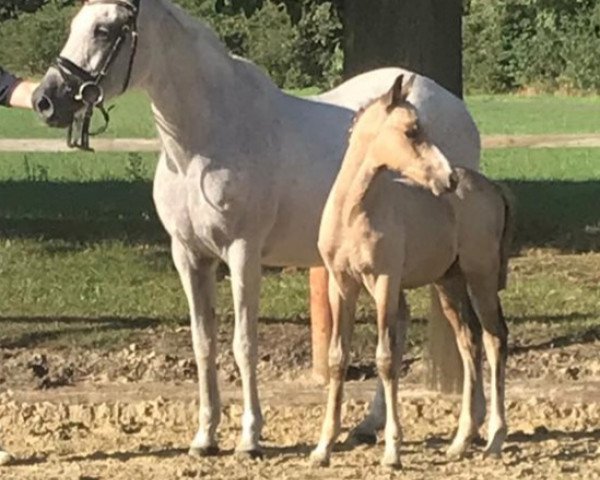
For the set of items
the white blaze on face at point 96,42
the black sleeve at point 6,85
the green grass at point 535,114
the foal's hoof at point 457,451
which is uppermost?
the white blaze on face at point 96,42

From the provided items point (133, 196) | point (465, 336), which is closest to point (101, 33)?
point (465, 336)

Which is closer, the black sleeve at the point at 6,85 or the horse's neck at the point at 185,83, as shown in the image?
the black sleeve at the point at 6,85

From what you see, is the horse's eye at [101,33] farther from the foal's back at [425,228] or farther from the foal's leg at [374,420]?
the foal's leg at [374,420]

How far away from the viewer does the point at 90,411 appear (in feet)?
29.8

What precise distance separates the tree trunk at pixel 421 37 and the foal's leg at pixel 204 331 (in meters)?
2.65

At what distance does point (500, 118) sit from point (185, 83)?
37.4 meters

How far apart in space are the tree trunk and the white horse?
6.82 feet

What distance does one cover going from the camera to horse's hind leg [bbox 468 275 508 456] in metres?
7.67

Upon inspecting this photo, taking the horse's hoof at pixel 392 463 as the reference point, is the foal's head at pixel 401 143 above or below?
above

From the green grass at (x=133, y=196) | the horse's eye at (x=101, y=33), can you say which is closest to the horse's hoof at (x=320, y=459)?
the horse's eye at (x=101, y=33)

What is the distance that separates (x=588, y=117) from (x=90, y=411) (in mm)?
36915

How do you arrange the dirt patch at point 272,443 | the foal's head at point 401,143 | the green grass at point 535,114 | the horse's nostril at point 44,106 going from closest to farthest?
the foal's head at point 401,143 → the horse's nostril at point 44,106 → the dirt patch at point 272,443 → the green grass at point 535,114

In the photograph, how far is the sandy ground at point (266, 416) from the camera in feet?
24.7

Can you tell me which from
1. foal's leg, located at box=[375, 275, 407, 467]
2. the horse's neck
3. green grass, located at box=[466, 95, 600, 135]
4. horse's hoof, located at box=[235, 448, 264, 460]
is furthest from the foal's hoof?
green grass, located at box=[466, 95, 600, 135]
